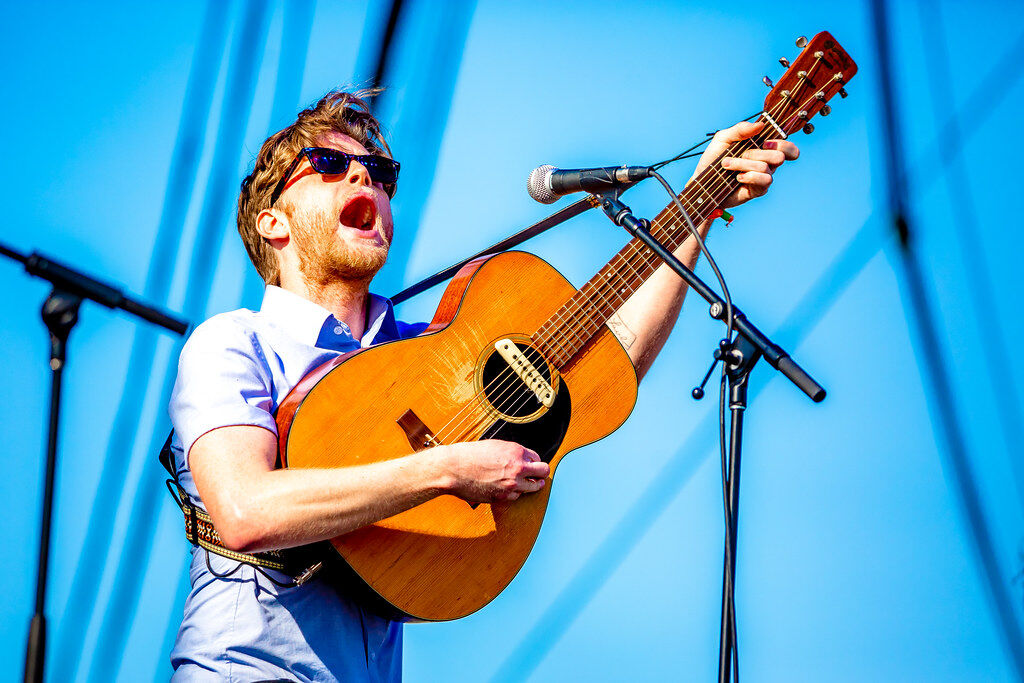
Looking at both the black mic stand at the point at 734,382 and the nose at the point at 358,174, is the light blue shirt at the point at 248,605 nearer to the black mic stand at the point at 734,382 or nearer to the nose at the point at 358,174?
the nose at the point at 358,174

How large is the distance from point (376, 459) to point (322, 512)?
0.23m

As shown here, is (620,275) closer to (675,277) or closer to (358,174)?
(675,277)

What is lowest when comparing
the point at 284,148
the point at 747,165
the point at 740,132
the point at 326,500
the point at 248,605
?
the point at 248,605

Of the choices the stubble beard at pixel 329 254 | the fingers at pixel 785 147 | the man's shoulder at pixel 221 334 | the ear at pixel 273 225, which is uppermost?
the ear at pixel 273 225

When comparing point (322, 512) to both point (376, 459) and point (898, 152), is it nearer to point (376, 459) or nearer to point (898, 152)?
point (376, 459)

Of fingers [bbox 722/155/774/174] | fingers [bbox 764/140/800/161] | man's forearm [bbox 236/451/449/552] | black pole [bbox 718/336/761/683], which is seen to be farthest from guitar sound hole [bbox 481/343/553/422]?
fingers [bbox 764/140/800/161]

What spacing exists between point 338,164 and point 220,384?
0.85 m

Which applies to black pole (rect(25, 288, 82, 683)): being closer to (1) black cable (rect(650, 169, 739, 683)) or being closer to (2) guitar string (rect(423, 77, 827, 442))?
(2) guitar string (rect(423, 77, 827, 442))

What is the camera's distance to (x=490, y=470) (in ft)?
5.78

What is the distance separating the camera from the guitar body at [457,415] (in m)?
1.73

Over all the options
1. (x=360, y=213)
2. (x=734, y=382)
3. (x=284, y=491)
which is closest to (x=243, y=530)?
(x=284, y=491)

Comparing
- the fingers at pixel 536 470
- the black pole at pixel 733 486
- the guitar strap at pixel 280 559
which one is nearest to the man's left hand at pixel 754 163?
the black pole at pixel 733 486

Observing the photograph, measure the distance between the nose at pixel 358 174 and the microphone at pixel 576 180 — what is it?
501mm

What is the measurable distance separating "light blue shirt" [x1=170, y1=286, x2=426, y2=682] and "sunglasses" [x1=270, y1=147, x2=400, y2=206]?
573 millimetres
